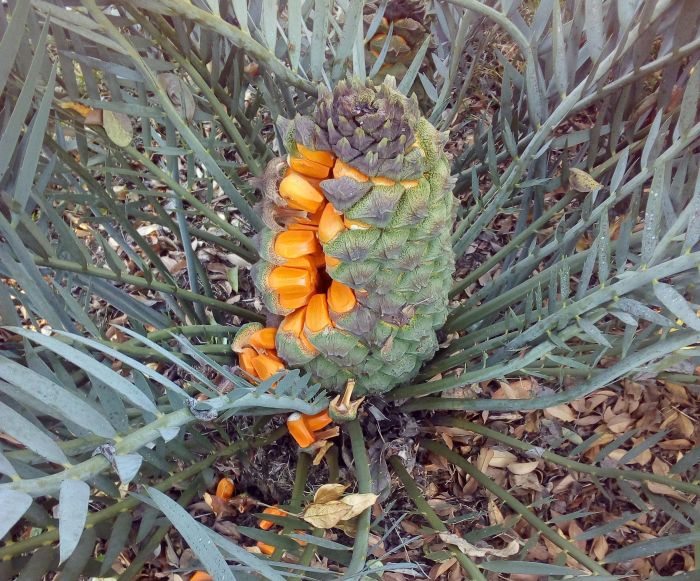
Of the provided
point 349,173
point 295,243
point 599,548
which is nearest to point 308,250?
point 295,243

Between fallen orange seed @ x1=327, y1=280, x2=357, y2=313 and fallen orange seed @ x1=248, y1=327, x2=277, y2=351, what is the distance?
0.42ft

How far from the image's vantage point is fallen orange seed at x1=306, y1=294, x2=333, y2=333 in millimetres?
697

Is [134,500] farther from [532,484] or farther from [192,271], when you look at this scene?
[532,484]

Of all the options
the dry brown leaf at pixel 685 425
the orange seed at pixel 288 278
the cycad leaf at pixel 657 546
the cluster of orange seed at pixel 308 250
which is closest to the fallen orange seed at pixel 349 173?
the cluster of orange seed at pixel 308 250

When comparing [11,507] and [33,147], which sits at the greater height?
[33,147]

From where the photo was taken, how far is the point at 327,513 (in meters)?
0.66

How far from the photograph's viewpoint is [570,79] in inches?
31.2

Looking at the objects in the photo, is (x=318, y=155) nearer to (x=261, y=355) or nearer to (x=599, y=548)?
(x=261, y=355)

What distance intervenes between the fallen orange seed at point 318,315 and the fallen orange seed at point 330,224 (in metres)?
0.12

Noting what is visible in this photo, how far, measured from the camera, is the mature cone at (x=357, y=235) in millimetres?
556

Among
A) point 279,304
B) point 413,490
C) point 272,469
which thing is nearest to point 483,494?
point 413,490

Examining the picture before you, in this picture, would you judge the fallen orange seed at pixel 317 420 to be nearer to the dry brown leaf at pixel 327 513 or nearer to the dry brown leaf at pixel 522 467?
the dry brown leaf at pixel 327 513

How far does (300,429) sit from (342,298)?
0.23 m

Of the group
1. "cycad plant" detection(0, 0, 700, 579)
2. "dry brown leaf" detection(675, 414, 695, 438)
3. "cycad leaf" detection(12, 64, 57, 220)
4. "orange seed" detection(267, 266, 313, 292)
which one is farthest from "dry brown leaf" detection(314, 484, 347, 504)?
"dry brown leaf" detection(675, 414, 695, 438)
